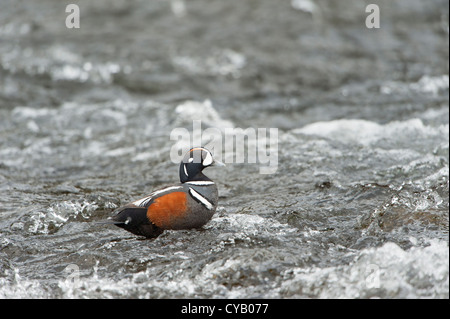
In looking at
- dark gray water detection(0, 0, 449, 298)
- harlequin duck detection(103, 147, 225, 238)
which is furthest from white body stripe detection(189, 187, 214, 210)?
dark gray water detection(0, 0, 449, 298)

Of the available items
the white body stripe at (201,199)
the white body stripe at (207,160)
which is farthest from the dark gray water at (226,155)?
the white body stripe at (207,160)

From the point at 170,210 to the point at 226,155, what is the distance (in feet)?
9.08

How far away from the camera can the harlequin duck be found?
5.16 m

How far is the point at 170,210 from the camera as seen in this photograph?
5164 mm

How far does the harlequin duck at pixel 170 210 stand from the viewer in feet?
16.9

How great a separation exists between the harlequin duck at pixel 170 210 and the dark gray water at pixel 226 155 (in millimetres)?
142

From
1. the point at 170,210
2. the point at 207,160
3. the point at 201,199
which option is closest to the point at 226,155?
the point at 207,160

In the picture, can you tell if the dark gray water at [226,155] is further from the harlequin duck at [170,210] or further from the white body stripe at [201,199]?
the white body stripe at [201,199]

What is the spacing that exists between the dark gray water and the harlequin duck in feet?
0.46
